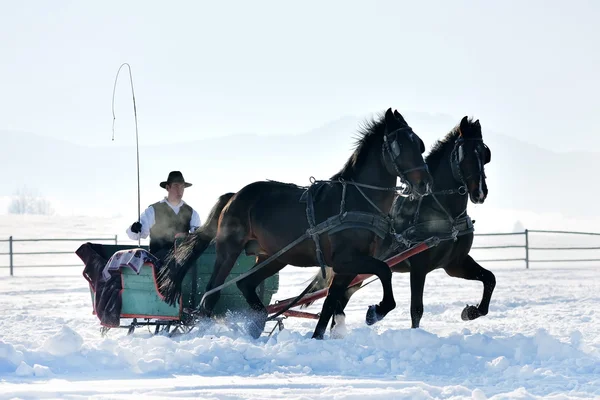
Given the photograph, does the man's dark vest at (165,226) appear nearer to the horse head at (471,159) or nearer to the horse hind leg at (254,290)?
the horse hind leg at (254,290)

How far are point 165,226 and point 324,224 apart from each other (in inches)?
82.7

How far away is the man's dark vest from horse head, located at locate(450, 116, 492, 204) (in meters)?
2.85

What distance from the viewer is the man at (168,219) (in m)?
9.71

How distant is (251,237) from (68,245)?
102 feet

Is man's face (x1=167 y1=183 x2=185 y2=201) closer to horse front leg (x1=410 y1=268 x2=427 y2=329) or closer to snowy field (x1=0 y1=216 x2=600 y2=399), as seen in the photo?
snowy field (x1=0 y1=216 x2=600 y2=399)

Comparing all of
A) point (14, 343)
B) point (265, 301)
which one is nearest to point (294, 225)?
point (265, 301)

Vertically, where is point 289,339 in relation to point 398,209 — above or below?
below

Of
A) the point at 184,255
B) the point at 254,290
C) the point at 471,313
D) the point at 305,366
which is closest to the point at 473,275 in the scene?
the point at 471,313

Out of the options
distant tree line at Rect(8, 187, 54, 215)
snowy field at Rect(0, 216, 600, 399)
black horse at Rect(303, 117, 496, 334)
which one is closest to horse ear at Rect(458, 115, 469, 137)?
black horse at Rect(303, 117, 496, 334)

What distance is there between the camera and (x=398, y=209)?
9586 mm

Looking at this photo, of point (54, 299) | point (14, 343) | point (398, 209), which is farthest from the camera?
point (54, 299)

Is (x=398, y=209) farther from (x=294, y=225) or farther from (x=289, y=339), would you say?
(x=289, y=339)

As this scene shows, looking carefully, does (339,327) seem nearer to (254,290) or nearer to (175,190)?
(254,290)

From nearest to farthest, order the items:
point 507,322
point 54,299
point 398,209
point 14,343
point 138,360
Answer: point 138,360, point 14,343, point 398,209, point 507,322, point 54,299
